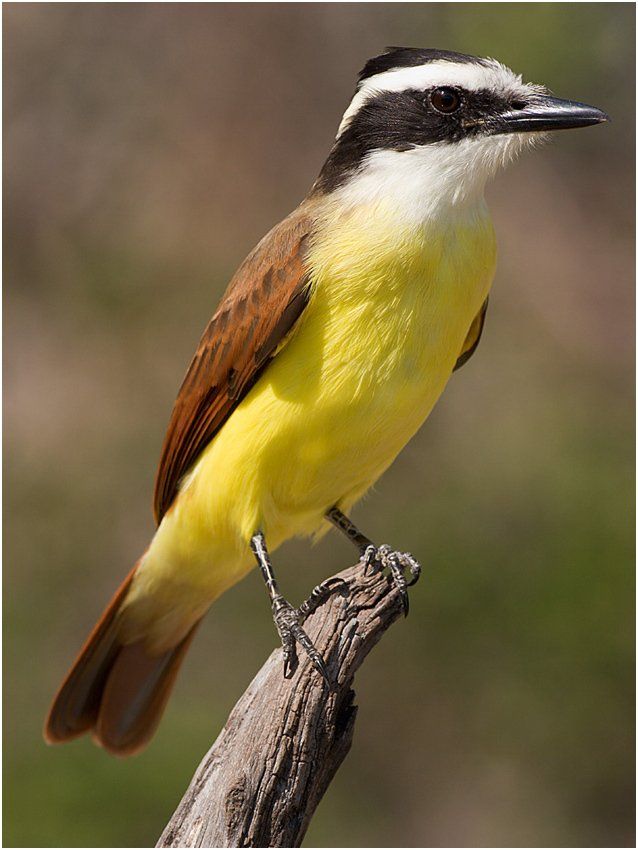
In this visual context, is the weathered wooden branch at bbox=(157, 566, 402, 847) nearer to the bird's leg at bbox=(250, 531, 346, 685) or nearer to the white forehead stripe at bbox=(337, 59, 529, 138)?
the bird's leg at bbox=(250, 531, 346, 685)

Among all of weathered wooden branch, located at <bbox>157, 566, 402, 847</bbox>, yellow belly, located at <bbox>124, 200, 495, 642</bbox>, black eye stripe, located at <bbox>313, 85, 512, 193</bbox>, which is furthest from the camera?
black eye stripe, located at <bbox>313, 85, 512, 193</bbox>

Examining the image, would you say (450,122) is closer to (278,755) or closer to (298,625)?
(298,625)

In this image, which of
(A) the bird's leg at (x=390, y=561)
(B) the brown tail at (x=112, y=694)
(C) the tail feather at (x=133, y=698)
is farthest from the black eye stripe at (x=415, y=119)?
(C) the tail feather at (x=133, y=698)

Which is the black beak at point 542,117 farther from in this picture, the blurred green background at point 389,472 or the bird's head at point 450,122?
the blurred green background at point 389,472

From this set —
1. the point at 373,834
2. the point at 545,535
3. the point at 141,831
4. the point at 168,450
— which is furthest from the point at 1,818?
the point at 545,535

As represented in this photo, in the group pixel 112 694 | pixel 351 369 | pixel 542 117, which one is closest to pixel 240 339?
pixel 351 369

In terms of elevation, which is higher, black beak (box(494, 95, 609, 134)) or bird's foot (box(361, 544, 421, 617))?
black beak (box(494, 95, 609, 134))

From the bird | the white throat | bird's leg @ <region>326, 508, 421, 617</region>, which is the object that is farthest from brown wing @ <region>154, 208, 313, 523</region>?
bird's leg @ <region>326, 508, 421, 617</region>

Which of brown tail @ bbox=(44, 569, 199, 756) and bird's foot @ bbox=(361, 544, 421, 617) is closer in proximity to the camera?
bird's foot @ bbox=(361, 544, 421, 617)
